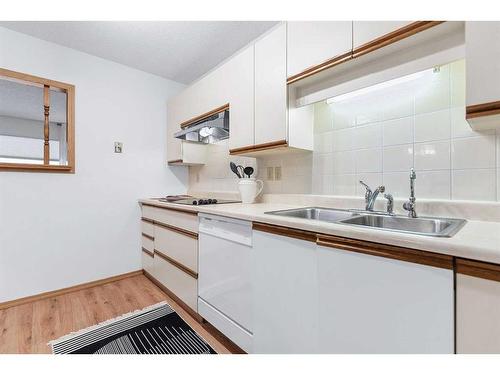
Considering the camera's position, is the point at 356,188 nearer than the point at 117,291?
Yes

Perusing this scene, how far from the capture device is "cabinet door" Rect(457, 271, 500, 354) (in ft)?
1.95

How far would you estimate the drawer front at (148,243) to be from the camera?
92.5 inches

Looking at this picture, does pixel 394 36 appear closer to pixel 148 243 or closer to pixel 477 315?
pixel 477 315

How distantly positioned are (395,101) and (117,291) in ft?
8.84

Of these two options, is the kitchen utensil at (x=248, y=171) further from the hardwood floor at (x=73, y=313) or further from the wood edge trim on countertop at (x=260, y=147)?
the hardwood floor at (x=73, y=313)

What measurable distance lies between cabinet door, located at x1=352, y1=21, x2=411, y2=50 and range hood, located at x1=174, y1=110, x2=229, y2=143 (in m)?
1.09

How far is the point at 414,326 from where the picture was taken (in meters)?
0.71

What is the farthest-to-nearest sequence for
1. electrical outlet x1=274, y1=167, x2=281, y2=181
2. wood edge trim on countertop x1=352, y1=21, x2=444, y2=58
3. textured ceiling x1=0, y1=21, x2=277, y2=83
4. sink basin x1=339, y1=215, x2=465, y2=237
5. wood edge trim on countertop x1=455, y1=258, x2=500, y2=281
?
electrical outlet x1=274, y1=167, x2=281, y2=181, textured ceiling x1=0, y1=21, x2=277, y2=83, sink basin x1=339, y1=215, x2=465, y2=237, wood edge trim on countertop x1=352, y1=21, x2=444, y2=58, wood edge trim on countertop x1=455, y1=258, x2=500, y2=281

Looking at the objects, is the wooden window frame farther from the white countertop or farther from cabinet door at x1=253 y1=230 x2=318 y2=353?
the white countertop

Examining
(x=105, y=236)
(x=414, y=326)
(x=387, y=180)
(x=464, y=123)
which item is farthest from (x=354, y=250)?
(x=105, y=236)

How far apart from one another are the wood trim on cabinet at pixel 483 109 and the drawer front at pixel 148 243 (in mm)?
2457

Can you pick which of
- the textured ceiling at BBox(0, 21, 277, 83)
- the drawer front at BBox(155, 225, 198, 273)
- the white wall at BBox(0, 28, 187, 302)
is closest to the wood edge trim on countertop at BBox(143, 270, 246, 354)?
the drawer front at BBox(155, 225, 198, 273)

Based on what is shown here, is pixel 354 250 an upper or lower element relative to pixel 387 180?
lower
